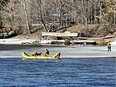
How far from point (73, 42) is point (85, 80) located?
172ft

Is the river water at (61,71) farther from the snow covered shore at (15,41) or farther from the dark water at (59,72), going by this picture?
the snow covered shore at (15,41)

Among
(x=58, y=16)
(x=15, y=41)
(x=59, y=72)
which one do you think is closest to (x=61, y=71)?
(x=59, y=72)

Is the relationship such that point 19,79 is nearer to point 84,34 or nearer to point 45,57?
point 45,57

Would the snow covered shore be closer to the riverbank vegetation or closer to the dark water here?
the riverbank vegetation

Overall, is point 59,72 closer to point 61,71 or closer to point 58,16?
point 61,71

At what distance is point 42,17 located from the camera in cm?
11012

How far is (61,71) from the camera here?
45.2m

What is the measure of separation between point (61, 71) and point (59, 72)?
3.13 ft

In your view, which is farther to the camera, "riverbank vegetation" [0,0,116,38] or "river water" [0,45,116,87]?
"riverbank vegetation" [0,0,116,38]

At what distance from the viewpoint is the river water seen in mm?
36969

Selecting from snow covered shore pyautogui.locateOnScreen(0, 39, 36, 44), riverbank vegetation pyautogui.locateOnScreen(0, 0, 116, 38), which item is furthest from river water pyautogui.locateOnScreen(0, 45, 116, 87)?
riverbank vegetation pyautogui.locateOnScreen(0, 0, 116, 38)

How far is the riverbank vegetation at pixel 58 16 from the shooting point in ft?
349

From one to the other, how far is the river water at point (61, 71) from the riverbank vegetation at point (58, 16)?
1832 inches

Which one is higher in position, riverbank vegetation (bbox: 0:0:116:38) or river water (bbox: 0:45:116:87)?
riverbank vegetation (bbox: 0:0:116:38)
